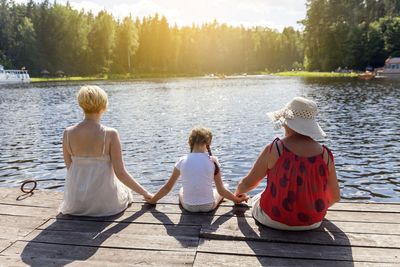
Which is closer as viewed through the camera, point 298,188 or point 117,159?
point 298,188

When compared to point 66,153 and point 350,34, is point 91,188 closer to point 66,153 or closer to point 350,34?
point 66,153

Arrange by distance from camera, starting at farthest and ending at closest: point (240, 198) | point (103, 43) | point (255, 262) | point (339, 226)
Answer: point (103, 43), point (240, 198), point (339, 226), point (255, 262)

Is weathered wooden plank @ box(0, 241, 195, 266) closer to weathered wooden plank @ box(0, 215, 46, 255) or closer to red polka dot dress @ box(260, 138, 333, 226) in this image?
weathered wooden plank @ box(0, 215, 46, 255)

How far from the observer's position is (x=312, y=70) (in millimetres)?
82312

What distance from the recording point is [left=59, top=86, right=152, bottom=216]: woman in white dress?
3.49m

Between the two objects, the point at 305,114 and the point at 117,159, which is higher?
the point at 305,114

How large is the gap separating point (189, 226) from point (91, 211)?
45.9 inches

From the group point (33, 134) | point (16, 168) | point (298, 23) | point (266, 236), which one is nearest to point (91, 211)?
point (266, 236)

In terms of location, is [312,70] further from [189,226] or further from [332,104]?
[189,226]

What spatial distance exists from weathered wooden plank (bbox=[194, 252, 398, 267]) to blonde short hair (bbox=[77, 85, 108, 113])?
1848 mm

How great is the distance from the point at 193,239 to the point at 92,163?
1.40 metres

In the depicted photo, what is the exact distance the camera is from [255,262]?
2.76m

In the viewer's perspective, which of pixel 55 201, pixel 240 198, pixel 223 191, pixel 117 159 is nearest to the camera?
pixel 117 159

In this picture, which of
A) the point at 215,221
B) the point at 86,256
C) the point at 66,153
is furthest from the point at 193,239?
the point at 66,153
